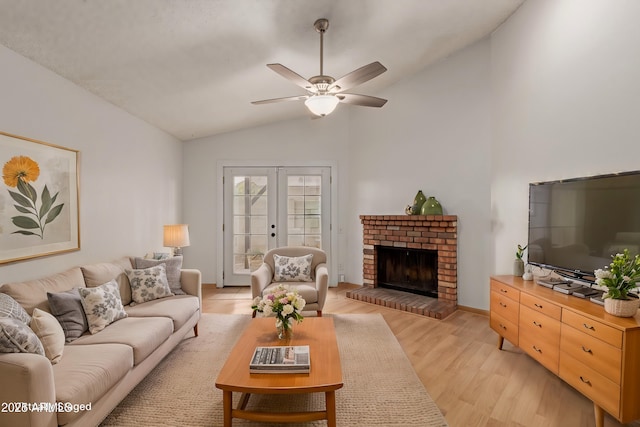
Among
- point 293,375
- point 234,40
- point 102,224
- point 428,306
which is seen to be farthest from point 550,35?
point 102,224

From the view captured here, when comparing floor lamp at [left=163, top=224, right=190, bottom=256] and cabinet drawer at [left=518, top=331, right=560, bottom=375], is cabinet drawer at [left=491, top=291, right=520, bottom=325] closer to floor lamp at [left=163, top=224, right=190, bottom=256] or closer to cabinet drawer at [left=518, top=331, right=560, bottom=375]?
cabinet drawer at [left=518, top=331, right=560, bottom=375]

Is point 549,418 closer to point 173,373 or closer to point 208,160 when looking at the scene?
point 173,373

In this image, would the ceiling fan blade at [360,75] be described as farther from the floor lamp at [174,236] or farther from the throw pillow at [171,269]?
the floor lamp at [174,236]

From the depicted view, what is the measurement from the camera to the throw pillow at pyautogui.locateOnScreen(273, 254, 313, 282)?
4.29 metres

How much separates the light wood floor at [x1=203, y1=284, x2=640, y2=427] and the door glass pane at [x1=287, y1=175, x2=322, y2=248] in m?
2.11

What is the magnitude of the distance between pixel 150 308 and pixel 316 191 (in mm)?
3360

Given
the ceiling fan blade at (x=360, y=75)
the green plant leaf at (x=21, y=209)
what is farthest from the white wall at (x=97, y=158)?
the ceiling fan blade at (x=360, y=75)

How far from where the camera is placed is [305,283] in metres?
4.22

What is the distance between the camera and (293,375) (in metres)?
2.01

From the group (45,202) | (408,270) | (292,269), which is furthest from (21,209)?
(408,270)

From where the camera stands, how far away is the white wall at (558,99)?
242 centimetres

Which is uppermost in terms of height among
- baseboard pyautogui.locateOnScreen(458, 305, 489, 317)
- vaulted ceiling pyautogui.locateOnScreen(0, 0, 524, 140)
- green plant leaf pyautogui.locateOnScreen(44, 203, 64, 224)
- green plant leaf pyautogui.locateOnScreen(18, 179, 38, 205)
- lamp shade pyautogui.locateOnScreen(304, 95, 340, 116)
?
vaulted ceiling pyautogui.locateOnScreen(0, 0, 524, 140)

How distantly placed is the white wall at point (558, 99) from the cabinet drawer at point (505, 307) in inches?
26.2

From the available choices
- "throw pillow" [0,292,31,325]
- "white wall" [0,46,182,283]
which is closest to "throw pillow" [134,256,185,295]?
"white wall" [0,46,182,283]
